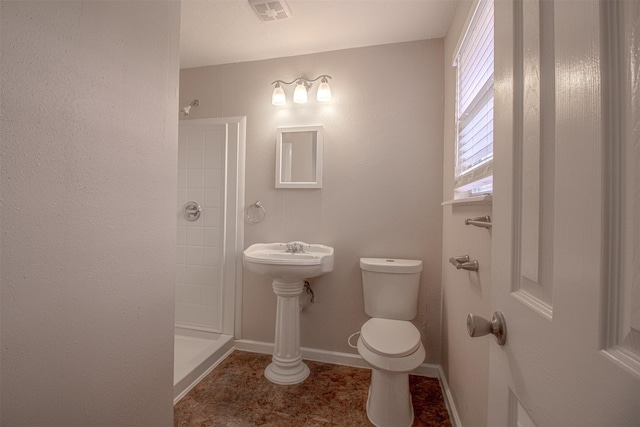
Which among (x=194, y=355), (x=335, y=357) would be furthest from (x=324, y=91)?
(x=194, y=355)

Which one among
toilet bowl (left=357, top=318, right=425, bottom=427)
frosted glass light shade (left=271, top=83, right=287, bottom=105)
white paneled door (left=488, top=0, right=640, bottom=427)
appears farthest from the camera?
frosted glass light shade (left=271, top=83, right=287, bottom=105)

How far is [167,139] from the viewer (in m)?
0.99

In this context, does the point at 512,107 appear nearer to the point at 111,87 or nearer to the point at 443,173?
the point at 111,87

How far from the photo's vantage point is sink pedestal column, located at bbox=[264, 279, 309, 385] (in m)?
1.72

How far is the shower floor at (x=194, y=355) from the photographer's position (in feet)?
5.22

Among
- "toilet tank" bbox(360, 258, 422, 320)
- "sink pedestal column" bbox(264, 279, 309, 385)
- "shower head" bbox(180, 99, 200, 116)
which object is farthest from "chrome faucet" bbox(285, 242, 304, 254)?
"shower head" bbox(180, 99, 200, 116)

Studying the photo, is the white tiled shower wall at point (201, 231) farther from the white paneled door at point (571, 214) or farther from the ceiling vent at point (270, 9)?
the white paneled door at point (571, 214)

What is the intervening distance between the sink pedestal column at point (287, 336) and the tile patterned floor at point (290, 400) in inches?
2.9

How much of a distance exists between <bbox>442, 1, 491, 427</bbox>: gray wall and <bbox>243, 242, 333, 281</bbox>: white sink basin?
2.39 feet

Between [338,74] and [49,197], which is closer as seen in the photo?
[49,197]

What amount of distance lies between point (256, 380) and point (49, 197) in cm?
153

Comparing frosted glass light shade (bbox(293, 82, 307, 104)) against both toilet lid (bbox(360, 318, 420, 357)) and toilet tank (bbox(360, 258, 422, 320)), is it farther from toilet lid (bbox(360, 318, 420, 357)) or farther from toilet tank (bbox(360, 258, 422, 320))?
toilet lid (bbox(360, 318, 420, 357))

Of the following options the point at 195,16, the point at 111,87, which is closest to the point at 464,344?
the point at 111,87

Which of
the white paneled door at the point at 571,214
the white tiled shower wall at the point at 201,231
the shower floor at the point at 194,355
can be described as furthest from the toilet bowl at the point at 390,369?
the white tiled shower wall at the point at 201,231
